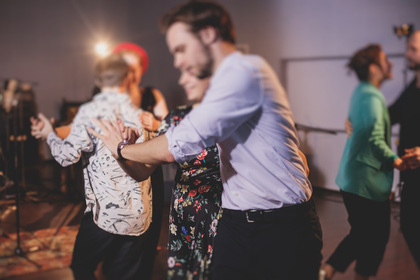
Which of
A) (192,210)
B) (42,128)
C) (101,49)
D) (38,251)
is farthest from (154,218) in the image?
(101,49)

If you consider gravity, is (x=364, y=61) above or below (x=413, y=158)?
above

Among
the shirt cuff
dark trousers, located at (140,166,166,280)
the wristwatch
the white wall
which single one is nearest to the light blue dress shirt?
the shirt cuff

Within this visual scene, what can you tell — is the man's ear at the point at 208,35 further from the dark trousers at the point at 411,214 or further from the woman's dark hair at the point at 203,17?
the dark trousers at the point at 411,214

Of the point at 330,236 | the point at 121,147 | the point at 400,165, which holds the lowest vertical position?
the point at 330,236

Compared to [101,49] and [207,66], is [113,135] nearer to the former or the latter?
[207,66]

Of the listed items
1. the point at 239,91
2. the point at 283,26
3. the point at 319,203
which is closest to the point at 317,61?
the point at 283,26

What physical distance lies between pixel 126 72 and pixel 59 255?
5.72 ft

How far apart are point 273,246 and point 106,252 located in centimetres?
104

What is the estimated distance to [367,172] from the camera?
2.33 m

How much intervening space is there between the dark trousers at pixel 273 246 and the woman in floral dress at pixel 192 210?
33 centimetres

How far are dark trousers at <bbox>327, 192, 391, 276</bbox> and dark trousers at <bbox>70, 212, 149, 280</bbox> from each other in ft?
3.57

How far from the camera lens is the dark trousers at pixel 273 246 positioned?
1371mm

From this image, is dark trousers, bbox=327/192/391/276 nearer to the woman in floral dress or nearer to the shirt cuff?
the woman in floral dress

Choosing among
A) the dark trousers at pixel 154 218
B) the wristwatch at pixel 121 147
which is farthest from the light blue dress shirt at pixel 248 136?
the dark trousers at pixel 154 218
